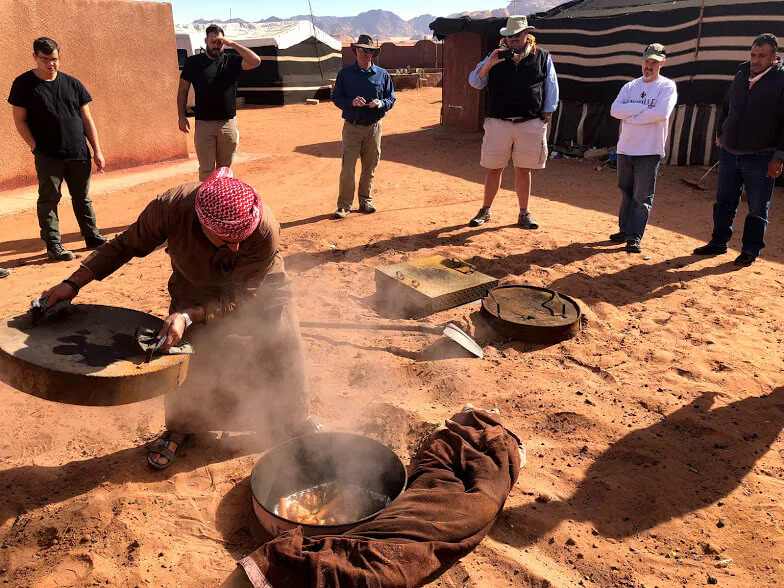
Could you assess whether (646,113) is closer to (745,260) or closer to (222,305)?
(745,260)

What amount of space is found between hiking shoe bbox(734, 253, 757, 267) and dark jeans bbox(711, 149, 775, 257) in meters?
0.04

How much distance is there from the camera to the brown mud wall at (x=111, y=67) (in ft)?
28.6

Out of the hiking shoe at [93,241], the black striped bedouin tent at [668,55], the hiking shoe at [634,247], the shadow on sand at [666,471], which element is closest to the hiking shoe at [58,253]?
the hiking shoe at [93,241]

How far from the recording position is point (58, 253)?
20.1ft

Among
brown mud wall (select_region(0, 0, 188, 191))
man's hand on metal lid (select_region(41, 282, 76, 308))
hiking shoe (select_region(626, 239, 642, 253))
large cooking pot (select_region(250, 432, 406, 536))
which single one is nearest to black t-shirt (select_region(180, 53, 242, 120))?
brown mud wall (select_region(0, 0, 188, 191))

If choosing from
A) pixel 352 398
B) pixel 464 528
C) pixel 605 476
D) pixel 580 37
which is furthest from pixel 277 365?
pixel 580 37

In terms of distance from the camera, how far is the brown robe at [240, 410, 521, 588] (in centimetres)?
231

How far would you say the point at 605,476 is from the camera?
3287 millimetres

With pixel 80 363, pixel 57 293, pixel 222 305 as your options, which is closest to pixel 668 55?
pixel 222 305

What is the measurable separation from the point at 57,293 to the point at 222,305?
743 mm

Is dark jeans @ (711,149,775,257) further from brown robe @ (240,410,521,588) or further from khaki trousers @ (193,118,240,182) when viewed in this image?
khaki trousers @ (193,118,240,182)

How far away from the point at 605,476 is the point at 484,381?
Answer: 3.72ft

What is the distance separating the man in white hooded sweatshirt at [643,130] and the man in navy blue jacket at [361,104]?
2.74 metres

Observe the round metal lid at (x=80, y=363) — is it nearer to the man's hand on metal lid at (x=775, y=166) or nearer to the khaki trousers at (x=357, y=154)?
the khaki trousers at (x=357, y=154)
